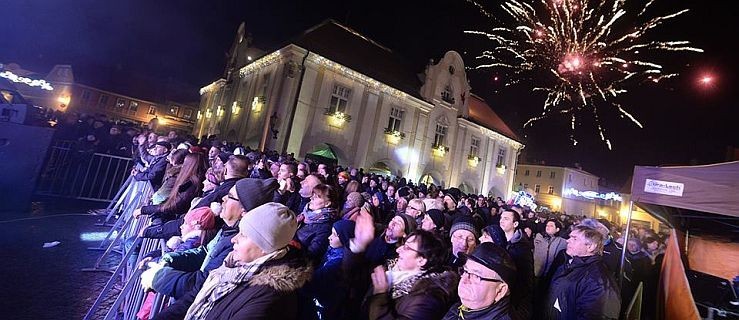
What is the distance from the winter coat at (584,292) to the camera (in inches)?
125

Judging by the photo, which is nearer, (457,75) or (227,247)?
(227,247)

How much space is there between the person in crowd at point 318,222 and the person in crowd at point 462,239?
1.38 metres

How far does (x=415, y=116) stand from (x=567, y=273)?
21.9 metres

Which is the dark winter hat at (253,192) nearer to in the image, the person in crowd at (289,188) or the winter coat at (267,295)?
the winter coat at (267,295)

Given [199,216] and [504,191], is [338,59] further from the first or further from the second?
[504,191]

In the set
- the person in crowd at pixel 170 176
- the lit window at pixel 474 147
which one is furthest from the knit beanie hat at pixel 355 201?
the lit window at pixel 474 147

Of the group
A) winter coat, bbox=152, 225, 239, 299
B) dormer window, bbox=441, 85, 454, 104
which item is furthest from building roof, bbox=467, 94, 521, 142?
winter coat, bbox=152, 225, 239, 299

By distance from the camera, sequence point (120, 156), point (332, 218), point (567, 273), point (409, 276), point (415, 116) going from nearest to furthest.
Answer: point (409, 276) → point (567, 273) → point (332, 218) → point (120, 156) → point (415, 116)

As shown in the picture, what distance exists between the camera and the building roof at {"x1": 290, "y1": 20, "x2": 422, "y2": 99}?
20969 mm

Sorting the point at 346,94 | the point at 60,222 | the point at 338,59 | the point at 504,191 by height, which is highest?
the point at 338,59

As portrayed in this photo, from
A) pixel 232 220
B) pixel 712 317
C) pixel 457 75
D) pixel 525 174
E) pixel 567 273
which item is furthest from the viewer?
pixel 525 174

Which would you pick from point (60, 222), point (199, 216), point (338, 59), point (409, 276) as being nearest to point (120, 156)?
point (60, 222)

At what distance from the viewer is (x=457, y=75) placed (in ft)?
93.7

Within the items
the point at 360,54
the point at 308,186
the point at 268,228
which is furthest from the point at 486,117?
the point at 268,228
